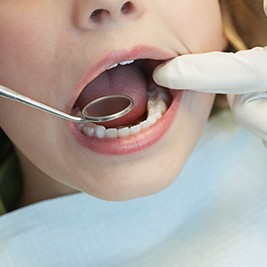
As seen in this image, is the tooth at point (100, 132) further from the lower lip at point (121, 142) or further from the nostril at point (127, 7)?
the nostril at point (127, 7)

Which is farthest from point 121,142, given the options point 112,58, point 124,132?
point 112,58

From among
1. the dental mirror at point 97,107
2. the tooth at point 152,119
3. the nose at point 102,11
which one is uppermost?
the nose at point 102,11

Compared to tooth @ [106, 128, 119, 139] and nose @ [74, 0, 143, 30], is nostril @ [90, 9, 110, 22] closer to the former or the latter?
nose @ [74, 0, 143, 30]

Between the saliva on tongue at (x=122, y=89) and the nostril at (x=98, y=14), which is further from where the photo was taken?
the saliva on tongue at (x=122, y=89)

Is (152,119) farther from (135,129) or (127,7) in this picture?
(127,7)

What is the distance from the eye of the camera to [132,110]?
0.90 m

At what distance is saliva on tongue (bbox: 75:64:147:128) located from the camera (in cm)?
90

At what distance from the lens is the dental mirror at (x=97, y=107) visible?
79 cm

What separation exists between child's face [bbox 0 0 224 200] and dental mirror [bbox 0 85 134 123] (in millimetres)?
22

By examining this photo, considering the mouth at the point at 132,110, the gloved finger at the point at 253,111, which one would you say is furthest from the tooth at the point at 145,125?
the gloved finger at the point at 253,111

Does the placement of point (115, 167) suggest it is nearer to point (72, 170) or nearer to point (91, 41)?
point (72, 170)

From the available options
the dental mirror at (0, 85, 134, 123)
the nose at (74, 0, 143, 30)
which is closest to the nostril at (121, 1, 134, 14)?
the nose at (74, 0, 143, 30)

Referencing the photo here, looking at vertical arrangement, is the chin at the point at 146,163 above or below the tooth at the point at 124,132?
below

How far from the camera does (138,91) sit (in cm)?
92
